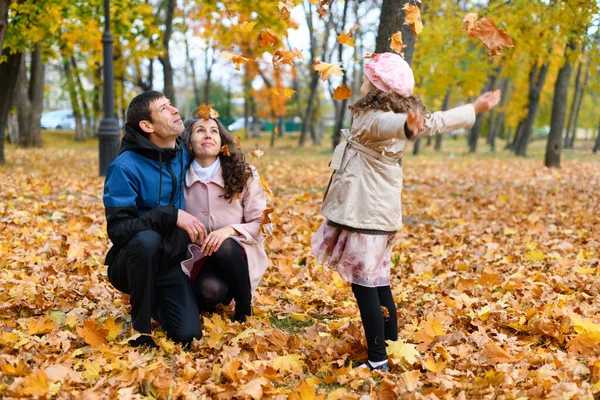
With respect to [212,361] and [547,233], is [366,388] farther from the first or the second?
[547,233]

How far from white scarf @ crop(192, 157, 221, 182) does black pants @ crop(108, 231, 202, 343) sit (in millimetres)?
533

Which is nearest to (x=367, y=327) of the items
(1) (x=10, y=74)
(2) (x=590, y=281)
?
(2) (x=590, y=281)

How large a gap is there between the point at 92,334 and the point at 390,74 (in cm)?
216

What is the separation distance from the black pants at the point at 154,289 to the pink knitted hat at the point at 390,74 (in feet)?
4.92

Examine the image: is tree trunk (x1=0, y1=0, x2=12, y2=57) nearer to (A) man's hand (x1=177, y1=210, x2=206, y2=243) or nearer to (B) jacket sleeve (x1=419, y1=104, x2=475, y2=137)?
(A) man's hand (x1=177, y1=210, x2=206, y2=243)

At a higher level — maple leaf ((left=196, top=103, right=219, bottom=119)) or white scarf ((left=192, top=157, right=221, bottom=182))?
maple leaf ((left=196, top=103, right=219, bottom=119))

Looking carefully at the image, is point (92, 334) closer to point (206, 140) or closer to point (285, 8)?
point (206, 140)

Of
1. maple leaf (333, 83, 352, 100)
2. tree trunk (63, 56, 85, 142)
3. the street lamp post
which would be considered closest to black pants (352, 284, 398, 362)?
maple leaf (333, 83, 352, 100)

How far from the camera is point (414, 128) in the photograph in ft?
7.94

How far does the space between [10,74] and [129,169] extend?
31.9 ft

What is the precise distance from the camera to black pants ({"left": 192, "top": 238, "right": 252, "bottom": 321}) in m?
3.51

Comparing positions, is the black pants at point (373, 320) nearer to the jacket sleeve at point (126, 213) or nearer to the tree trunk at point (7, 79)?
the jacket sleeve at point (126, 213)

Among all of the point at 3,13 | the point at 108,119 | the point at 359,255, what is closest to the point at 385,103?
the point at 359,255

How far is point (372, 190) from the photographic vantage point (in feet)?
9.40
